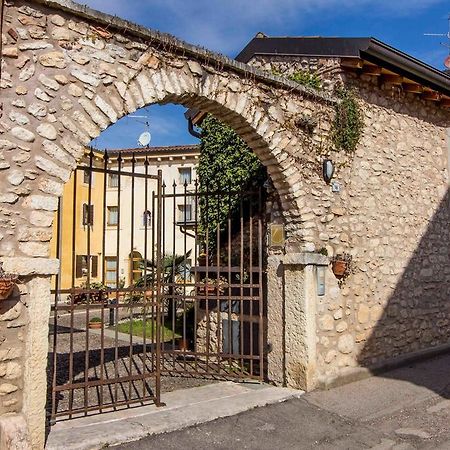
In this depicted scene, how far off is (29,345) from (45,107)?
6.21 feet

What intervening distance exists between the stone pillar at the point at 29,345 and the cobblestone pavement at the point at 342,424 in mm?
791

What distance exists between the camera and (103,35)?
4.43 meters

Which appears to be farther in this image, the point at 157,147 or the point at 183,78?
the point at 157,147

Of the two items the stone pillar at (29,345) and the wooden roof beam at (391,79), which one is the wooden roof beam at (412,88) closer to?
the wooden roof beam at (391,79)

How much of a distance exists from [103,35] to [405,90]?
4875mm

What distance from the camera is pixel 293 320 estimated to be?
5914 mm

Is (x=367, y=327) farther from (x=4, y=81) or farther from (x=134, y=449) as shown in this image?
(x=4, y=81)

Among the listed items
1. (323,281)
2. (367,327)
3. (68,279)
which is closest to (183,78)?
(323,281)

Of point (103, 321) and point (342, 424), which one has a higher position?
point (103, 321)

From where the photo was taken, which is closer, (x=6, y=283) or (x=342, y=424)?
(x=6, y=283)

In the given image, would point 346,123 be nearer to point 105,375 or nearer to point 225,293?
point 225,293

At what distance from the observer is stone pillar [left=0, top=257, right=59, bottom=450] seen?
12.2 ft

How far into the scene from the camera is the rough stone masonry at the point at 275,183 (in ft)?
12.7

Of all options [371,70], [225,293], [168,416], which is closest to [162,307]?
[225,293]
